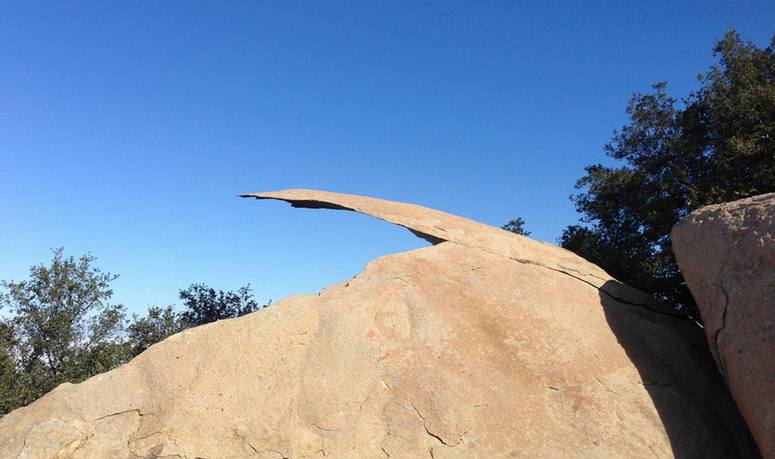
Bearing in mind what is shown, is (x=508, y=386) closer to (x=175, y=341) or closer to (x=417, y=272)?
(x=417, y=272)

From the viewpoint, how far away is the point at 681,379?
21.8ft

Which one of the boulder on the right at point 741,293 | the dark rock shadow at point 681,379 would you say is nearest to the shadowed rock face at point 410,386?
the dark rock shadow at point 681,379

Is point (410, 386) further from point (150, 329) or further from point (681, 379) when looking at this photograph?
point (150, 329)

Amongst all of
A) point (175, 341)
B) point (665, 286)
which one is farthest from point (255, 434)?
point (665, 286)

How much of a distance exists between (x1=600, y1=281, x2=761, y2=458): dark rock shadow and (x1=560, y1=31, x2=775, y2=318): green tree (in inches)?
267

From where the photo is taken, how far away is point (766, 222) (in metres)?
5.99

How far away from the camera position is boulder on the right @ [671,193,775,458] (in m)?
5.48

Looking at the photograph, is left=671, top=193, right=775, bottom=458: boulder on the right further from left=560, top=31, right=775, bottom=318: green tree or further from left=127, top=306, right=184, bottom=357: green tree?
left=127, top=306, right=184, bottom=357: green tree

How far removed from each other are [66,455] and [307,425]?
2.42 meters

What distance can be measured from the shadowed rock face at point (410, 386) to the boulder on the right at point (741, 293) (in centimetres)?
74

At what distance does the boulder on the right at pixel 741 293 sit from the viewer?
5.48 m

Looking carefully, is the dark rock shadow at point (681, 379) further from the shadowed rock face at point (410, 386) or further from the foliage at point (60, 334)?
the foliage at point (60, 334)

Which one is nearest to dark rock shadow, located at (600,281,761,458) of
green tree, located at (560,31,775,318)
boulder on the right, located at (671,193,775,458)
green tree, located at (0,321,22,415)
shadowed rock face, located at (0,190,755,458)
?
shadowed rock face, located at (0,190,755,458)

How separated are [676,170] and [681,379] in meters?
11.2
